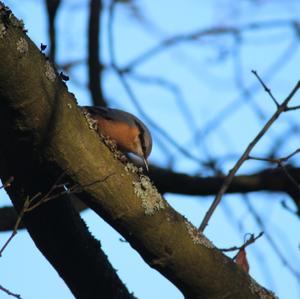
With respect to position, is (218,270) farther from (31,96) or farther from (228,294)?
(31,96)

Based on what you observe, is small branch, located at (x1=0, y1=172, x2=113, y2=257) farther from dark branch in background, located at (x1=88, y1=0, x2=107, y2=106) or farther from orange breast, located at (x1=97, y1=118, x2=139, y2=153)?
dark branch in background, located at (x1=88, y1=0, x2=107, y2=106)

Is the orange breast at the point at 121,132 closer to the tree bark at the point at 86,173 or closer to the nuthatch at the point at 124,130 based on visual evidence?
the nuthatch at the point at 124,130

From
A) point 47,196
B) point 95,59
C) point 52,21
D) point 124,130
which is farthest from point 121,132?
point 47,196

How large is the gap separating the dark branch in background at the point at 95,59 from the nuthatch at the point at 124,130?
45 centimetres

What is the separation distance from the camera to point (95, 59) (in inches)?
194

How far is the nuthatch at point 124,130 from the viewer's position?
389cm

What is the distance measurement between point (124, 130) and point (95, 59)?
3.30ft

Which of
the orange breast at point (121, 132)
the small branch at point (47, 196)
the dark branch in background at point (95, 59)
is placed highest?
the dark branch in background at point (95, 59)

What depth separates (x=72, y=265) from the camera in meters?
2.34

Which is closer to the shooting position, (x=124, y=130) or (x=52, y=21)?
(x=124, y=130)

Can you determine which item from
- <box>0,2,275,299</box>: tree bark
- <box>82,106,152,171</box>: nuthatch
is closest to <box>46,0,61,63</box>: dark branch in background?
<box>82,106,152,171</box>: nuthatch

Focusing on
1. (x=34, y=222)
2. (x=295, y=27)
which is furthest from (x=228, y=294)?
(x=295, y=27)

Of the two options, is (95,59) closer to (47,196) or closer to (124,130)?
(124,130)

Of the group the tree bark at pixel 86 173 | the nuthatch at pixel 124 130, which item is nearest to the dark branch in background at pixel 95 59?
the nuthatch at pixel 124 130
